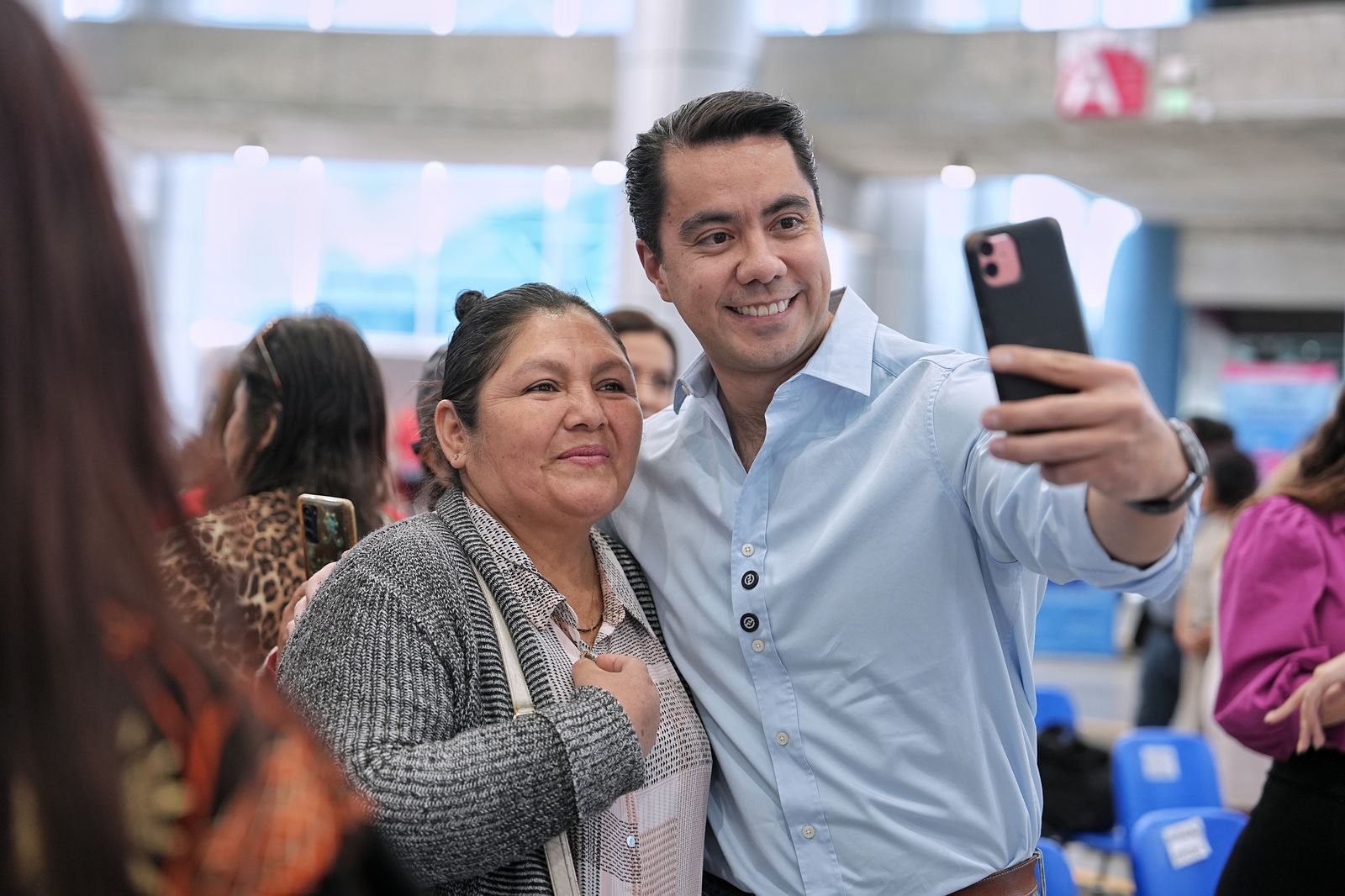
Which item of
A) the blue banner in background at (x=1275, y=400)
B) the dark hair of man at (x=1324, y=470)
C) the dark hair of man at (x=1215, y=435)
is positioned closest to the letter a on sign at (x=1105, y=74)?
the dark hair of man at (x=1215, y=435)

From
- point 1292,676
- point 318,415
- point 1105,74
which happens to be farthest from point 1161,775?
point 1105,74

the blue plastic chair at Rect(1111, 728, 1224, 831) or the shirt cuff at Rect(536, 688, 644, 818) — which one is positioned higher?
the shirt cuff at Rect(536, 688, 644, 818)

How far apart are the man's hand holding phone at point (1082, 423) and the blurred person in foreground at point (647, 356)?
2.60 meters

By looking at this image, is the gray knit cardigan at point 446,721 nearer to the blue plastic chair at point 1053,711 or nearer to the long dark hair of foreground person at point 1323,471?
the long dark hair of foreground person at point 1323,471

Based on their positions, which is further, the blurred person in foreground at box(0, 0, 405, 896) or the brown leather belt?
the brown leather belt

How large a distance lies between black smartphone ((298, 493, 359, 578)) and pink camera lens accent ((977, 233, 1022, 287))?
1.30 m

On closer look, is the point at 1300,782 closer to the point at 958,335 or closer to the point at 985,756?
the point at 985,756

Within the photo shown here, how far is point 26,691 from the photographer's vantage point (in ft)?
2.11

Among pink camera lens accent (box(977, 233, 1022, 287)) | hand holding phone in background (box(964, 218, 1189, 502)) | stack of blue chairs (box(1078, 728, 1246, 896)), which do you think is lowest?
stack of blue chairs (box(1078, 728, 1246, 896))

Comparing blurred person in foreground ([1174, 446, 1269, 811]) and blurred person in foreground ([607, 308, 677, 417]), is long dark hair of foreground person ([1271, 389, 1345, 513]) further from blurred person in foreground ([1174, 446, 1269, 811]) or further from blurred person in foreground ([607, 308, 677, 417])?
blurred person in foreground ([1174, 446, 1269, 811])

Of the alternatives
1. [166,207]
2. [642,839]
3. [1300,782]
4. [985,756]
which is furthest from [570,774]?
[166,207]

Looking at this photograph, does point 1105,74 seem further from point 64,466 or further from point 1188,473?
point 64,466

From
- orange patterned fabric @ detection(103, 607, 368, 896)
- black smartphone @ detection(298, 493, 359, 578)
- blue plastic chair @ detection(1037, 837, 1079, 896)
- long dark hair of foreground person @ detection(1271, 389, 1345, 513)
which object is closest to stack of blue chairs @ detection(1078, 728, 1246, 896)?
blue plastic chair @ detection(1037, 837, 1079, 896)

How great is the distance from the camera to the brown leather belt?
177 centimetres
